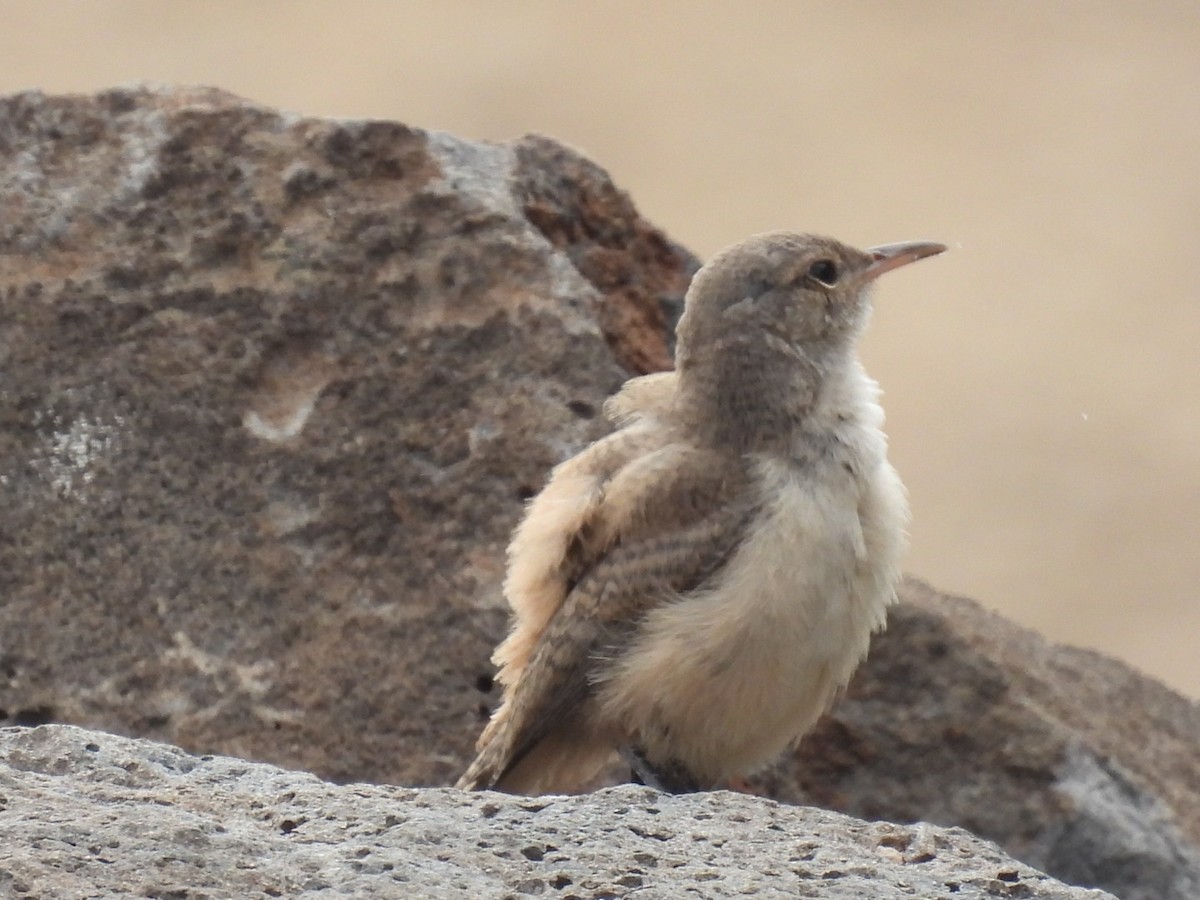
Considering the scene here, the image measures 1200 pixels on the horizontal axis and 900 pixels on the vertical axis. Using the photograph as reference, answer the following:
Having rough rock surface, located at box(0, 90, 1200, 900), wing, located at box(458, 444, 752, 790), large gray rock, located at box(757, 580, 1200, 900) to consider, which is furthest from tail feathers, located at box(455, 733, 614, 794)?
large gray rock, located at box(757, 580, 1200, 900)

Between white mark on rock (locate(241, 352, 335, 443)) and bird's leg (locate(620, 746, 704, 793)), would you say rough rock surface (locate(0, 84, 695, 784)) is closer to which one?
white mark on rock (locate(241, 352, 335, 443))

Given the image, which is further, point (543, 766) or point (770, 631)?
point (543, 766)

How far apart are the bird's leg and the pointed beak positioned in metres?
1.59

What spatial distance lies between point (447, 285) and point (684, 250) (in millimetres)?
1190

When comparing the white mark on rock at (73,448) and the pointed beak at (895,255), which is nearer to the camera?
the pointed beak at (895,255)

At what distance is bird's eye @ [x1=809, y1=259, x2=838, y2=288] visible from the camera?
20.5ft

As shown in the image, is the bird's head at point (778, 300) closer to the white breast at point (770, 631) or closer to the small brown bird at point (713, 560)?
the small brown bird at point (713, 560)

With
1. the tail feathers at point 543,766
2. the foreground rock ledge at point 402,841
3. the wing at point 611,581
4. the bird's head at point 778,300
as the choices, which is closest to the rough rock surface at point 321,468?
the tail feathers at point 543,766

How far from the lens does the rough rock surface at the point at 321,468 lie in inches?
250

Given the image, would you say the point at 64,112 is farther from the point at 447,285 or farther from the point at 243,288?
Result: the point at 447,285

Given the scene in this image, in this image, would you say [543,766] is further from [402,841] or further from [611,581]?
[402,841]

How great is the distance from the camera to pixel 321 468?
21.6 feet

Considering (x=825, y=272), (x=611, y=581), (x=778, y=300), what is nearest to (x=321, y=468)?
(x=611, y=581)

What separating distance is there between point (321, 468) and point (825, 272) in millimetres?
1651
